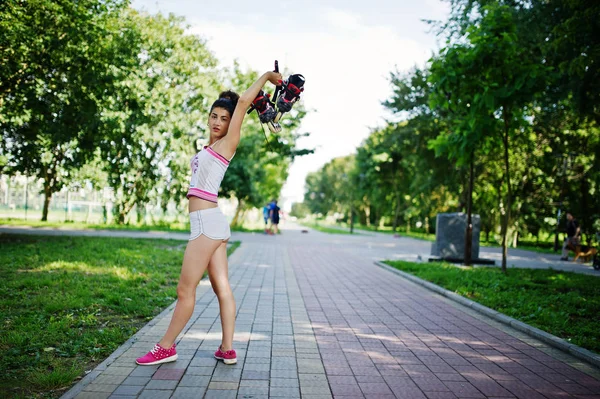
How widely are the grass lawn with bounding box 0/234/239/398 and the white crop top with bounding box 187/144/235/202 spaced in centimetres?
162

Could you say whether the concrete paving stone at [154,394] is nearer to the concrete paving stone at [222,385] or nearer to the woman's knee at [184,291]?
the concrete paving stone at [222,385]

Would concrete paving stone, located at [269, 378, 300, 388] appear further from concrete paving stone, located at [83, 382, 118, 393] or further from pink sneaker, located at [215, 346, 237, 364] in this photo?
concrete paving stone, located at [83, 382, 118, 393]

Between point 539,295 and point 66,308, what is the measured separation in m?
7.16

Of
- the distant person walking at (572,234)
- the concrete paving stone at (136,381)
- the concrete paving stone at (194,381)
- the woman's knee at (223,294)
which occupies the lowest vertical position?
the concrete paving stone at (194,381)

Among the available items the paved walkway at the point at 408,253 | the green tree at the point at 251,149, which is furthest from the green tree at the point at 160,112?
the paved walkway at the point at 408,253

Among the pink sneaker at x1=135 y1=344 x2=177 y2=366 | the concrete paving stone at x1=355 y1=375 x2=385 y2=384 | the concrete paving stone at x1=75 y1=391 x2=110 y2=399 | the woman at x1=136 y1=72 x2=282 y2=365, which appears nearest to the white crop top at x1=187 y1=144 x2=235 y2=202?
the woman at x1=136 y1=72 x2=282 y2=365

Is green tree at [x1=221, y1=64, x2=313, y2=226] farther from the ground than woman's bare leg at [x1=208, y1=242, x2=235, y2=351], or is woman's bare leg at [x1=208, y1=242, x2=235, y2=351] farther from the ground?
green tree at [x1=221, y1=64, x2=313, y2=226]

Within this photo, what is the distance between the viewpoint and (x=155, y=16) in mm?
22078

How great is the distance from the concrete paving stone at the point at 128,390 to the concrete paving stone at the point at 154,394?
46 mm

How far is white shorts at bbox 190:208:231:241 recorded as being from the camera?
365 cm

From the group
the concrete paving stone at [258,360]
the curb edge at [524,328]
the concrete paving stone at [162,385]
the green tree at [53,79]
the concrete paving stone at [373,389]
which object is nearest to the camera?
the concrete paving stone at [162,385]

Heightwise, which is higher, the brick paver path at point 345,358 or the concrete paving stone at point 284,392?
the concrete paving stone at point 284,392

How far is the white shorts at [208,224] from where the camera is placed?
3654 millimetres

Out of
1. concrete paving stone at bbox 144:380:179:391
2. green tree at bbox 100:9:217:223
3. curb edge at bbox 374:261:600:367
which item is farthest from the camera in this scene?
green tree at bbox 100:9:217:223
